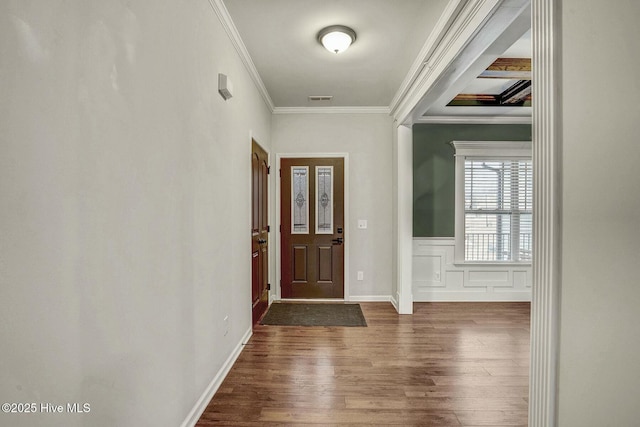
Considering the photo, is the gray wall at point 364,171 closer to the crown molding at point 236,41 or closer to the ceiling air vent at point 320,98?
the ceiling air vent at point 320,98

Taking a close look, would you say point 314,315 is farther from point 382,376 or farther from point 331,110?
point 331,110

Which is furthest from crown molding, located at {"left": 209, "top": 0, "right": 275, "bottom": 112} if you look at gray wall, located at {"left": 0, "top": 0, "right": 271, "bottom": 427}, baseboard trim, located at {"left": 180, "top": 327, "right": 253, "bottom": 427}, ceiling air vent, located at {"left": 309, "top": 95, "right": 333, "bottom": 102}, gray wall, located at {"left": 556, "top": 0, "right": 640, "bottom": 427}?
baseboard trim, located at {"left": 180, "top": 327, "right": 253, "bottom": 427}

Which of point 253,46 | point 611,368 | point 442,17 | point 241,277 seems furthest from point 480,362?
point 253,46

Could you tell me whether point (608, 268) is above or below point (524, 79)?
below

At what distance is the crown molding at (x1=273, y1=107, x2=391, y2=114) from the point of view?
4.77 metres

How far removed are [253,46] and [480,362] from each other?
3449 millimetres

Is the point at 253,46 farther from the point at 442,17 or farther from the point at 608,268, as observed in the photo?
the point at 608,268

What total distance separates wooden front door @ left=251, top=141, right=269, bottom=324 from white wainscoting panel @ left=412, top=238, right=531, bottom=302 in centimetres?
214

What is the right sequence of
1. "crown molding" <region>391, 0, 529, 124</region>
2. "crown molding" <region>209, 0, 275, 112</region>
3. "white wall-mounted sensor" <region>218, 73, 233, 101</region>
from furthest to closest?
"white wall-mounted sensor" <region>218, 73, 233, 101</region> < "crown molding" <region>209, 0, 275, 112</region> < "crown molding" <region>391, 0, 529, 124</region>

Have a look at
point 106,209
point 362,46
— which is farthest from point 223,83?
point 106,209

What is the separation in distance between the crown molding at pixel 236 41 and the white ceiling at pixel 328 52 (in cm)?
4

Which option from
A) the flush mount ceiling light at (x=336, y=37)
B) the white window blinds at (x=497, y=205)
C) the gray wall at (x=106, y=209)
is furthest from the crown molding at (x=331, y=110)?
the gray wall at (x=106, y=209)

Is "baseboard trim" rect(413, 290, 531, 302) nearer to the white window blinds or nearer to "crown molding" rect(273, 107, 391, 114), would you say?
the white window blinds

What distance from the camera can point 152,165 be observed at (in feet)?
5.10
